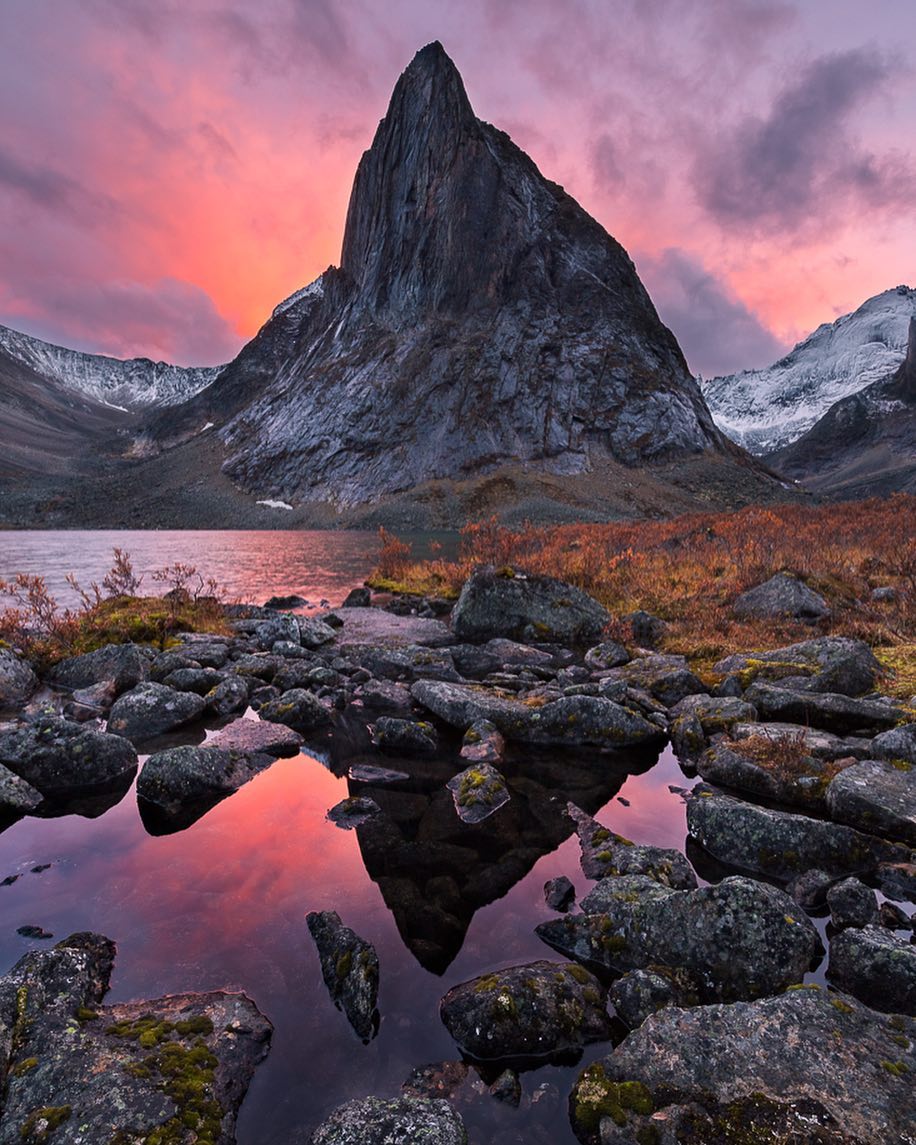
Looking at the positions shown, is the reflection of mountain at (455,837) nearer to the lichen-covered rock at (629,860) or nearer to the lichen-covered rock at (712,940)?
the lichen-covered rock at (629,860)

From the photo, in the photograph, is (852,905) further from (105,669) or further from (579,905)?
(105,669)

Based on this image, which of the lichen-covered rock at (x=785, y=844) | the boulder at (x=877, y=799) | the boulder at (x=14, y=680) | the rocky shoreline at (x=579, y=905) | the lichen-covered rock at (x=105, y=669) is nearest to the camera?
the rocky shoreline at (x=579, y=905)

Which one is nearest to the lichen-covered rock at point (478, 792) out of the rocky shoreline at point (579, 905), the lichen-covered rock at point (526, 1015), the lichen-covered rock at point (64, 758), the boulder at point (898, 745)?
the rocky shoreline at point (579, 905)

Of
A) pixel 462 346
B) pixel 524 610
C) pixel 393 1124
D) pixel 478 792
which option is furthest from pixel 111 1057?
pixel 462 346

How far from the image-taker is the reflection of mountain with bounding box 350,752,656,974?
548cm

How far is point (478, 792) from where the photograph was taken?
24.8 ft

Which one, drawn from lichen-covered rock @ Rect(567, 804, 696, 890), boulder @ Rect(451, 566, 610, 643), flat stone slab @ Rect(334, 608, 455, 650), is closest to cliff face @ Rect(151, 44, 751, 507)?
flat stone slab @ Rect(334, 608, 455, 650)

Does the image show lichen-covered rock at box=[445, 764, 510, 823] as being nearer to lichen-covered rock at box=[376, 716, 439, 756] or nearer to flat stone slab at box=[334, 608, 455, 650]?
lichen-covered rock at box=[376, 716, 439, 756]

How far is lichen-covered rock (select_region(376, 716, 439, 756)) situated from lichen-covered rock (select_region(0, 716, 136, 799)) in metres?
3.93

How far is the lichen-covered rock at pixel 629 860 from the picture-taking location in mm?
5781

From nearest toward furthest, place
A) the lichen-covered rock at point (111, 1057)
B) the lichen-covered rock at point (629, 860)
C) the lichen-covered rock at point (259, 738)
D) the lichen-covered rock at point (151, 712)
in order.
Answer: the lichen-covered rock at point (111, 1057) < the lichen-covered rock at point (629, 860) < the lichen-covered rock at point (259, 738) < the lichen-covered rock at point (151, 712)

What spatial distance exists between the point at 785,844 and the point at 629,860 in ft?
5.81

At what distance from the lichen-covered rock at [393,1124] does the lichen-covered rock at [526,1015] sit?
750 millimetres

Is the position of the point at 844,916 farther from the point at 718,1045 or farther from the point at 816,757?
the point at 816,757
